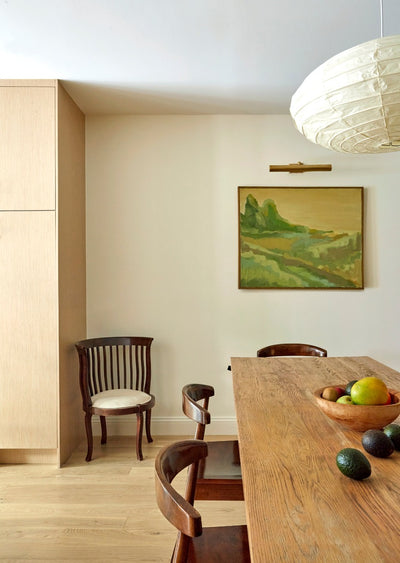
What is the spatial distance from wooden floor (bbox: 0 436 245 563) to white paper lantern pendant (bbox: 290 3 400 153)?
202 cm

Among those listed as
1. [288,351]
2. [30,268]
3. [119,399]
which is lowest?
[119,399]

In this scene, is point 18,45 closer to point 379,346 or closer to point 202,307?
point 202,307

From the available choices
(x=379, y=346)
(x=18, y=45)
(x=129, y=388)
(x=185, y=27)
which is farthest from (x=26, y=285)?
(x=379, y=346)

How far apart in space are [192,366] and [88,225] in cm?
149

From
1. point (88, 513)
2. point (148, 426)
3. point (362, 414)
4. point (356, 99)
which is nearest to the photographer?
point (362, 414)

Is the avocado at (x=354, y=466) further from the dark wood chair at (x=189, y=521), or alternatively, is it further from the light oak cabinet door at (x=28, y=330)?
the light oak cabinet door at (x=28, y=330)

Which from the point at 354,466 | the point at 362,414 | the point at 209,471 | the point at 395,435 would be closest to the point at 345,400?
the point at 362,414

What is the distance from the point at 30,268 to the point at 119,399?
3.71ft

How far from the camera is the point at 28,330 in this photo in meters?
3.40

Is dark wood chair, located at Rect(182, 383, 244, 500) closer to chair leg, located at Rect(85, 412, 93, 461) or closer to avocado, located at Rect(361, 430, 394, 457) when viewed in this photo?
avocado, located at Rect(361, 430, 394, 457)

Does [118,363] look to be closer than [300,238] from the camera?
Yes

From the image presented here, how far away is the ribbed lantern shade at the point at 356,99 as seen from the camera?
1.46m

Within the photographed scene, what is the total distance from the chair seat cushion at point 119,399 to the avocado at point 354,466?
248cm

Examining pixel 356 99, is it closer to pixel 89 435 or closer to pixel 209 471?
pixel 209 471
